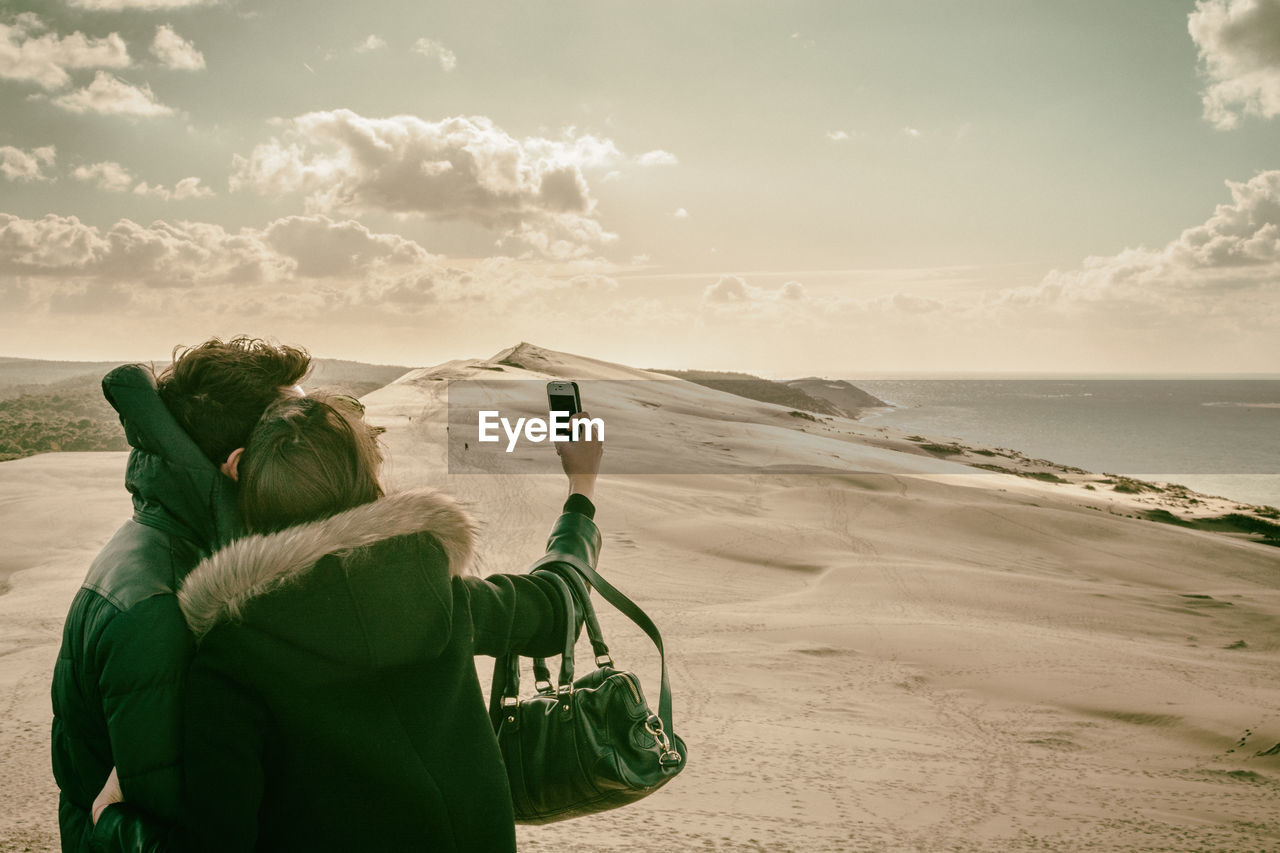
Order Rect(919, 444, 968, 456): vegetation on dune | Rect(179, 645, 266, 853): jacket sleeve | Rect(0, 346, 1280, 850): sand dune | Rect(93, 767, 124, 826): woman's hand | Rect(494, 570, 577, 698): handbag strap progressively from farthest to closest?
1. Rect(919, 444, 968, 456): vegetation on dune
2. Rect(0, 346, 1280, 850): sand dune
3. Rect(494, 570, 577, 698): handbag strap
4. Rect(93, 767, 124, 826): woman's hand
5. Rect(179, 645, 266, 853): jacket sleeve

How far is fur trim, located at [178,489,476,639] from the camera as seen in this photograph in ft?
5.23

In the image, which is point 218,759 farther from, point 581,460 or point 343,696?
point 581,460

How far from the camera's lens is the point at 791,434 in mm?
33844

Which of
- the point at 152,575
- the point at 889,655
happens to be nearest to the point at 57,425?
the point at 889,655

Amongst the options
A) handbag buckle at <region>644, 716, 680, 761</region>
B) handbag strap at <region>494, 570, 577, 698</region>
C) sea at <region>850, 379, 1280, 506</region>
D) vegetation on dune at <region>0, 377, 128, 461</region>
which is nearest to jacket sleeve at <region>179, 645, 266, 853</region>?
handbag strap at <region>494, 570, 577, 698</region>

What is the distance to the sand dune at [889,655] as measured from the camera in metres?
5.18

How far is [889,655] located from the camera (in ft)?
29.8

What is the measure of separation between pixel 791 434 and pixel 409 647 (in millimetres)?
32746

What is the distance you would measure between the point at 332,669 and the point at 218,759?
0.75 ft

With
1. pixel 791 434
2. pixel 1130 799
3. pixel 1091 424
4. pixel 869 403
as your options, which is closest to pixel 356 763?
pixel 1130 799

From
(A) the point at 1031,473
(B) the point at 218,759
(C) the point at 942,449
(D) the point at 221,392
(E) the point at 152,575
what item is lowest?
(A) the point at 1031,473

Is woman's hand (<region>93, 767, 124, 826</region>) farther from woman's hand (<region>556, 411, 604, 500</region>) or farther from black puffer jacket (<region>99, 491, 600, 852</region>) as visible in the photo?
woman's hand (<region>556, 411, 604, 500</region>)

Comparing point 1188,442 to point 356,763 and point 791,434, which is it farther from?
point 356,763

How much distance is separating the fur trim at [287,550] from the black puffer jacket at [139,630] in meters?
0.09
